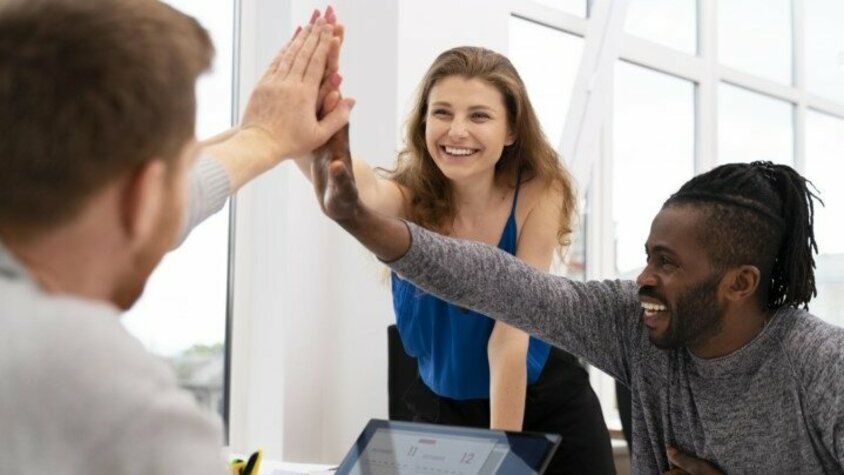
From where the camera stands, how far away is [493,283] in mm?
1549

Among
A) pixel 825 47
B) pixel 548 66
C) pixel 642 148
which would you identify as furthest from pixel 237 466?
pixel 825 47

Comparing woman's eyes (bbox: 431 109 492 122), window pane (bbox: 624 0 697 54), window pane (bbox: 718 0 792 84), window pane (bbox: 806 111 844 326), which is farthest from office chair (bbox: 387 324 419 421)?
window pane (bbox: 806 111 844 326)

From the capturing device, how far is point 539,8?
12.5 ft

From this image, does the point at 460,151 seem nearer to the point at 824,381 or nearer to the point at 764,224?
the point at 764,224

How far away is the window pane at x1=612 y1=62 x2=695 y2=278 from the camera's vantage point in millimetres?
4402

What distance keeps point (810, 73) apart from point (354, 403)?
3.55 meters

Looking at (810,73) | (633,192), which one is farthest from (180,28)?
(810,73)

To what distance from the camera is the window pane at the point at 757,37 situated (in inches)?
194

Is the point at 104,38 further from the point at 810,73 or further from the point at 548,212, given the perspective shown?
the point at 810,73

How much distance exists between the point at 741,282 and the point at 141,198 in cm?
113

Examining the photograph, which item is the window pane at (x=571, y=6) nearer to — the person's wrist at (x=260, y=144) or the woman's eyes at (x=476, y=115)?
the woman's eyes at (x=476, y=115)

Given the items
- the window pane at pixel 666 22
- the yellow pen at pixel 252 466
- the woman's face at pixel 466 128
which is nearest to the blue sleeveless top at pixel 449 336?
the woman's face at pixel 466 128

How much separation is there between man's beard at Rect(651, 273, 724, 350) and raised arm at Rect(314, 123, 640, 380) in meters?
0.10

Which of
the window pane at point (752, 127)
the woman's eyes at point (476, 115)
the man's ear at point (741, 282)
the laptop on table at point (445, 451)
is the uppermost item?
the window pane at point (752, 127)
